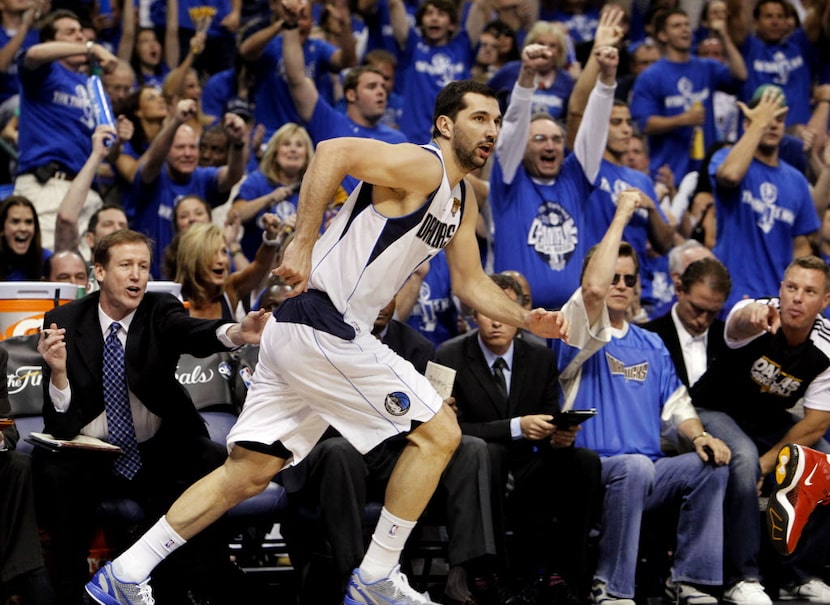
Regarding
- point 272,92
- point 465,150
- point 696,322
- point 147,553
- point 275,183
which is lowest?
point 147,553

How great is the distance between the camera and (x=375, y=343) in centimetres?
468

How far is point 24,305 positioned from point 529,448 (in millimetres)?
2543

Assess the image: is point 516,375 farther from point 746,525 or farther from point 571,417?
point 746,525

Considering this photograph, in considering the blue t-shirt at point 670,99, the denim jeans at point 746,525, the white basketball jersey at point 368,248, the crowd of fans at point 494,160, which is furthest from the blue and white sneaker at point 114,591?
the blue t-shirt at point 670,99

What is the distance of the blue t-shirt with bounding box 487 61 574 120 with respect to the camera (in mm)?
9125

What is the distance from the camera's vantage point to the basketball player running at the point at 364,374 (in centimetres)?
458

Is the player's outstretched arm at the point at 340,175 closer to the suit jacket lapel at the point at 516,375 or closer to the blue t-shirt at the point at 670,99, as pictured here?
the suit jacket lapel at the point at 516,375

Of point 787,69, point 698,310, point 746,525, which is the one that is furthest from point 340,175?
point 787,69

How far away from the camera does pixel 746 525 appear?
5773mm

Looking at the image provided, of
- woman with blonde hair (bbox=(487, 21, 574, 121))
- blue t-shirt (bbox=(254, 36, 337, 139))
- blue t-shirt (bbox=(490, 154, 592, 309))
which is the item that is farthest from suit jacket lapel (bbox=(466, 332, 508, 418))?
blue t-shirt (bbox=(254, 36, 337, 139))

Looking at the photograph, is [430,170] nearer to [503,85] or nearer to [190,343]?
[190,343]

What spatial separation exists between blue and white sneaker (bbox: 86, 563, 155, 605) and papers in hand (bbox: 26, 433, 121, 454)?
0.57 m

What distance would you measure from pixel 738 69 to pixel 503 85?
2648 millimetres

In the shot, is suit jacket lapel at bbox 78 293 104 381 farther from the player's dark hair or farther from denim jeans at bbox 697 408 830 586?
denim jeans at bbox 697 408 830 586
